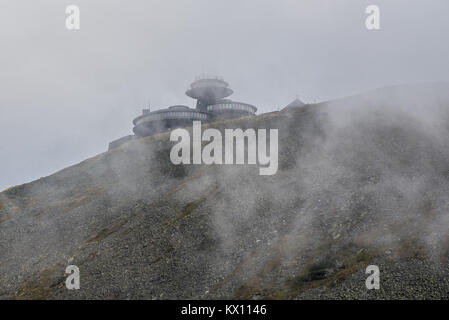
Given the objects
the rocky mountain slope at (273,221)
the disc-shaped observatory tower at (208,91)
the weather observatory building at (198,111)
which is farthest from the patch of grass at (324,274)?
the disc-shaped observatory tower at (208,91)

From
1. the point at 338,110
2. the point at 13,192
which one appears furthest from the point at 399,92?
the point at 13,192

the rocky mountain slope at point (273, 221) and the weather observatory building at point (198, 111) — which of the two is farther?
the weather observatory building at point (198, 111)

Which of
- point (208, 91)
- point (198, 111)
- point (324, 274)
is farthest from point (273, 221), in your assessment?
point (208, 91)

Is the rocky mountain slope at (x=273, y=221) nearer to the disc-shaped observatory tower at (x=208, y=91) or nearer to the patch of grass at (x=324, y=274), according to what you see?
the patch of grass at (x=324, y=274)

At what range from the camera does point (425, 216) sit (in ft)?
115

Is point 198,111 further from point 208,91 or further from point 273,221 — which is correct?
point 273,221

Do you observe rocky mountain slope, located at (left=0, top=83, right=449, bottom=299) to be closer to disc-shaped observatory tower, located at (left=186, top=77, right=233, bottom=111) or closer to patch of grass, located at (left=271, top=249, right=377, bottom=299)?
patch of grass, located at (left=271, top=249, right=377, bottom=299)

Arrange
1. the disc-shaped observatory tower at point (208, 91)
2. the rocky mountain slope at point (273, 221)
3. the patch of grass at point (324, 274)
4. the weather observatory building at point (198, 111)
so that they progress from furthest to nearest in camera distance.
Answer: the disc-shaped observatory tower at point (208, 91) → the weather observatory building at point (198, 111) → the rocky mountain slope at point (273, 221) → the patch of grass at point (324, 274)

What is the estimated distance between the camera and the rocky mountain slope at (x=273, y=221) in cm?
3067

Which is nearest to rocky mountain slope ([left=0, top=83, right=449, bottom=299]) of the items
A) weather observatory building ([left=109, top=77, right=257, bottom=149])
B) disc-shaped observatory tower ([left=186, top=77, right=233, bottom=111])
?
weather observatory building ([left=109, top=77, right=257, bottom=149])

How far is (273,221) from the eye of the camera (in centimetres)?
4075
